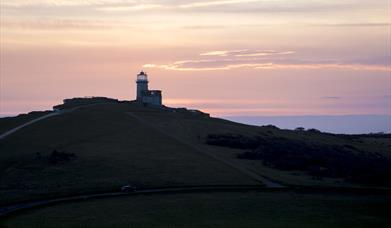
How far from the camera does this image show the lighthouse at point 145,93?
125 metres

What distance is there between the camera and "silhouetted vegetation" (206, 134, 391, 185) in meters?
68.2

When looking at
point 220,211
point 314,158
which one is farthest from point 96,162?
point 314,158

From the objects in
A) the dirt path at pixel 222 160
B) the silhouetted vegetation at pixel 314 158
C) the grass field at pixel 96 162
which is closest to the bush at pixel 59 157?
the grass field at pixel 96 162

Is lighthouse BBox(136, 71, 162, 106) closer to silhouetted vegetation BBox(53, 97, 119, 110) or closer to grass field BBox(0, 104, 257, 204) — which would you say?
silhouetted vegetation BBox(53, 97, 119, 110)

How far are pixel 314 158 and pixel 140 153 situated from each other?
1815 centimetres

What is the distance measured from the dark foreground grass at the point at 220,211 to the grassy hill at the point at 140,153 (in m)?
5.14

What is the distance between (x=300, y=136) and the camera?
103 meters

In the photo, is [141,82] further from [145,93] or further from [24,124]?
[24,124]

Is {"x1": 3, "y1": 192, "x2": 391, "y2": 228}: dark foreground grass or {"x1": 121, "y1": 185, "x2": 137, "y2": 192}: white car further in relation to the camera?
{"x1": 121, "y1": 185, "x2": 137, "y2": 192}: white car

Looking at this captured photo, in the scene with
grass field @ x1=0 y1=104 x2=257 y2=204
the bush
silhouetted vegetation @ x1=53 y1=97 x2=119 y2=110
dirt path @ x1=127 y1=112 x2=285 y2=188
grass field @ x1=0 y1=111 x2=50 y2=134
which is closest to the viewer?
grass field @ x1=0 y1=104 x2=257 y2=204

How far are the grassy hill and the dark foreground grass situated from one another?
16.9 ft

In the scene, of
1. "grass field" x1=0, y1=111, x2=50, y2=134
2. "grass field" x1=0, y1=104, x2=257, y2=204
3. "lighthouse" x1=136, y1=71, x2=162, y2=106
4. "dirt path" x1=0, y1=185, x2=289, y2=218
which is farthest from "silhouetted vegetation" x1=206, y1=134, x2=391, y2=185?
"lighthouse" x1=136, y1=71, x2=162, y2=106

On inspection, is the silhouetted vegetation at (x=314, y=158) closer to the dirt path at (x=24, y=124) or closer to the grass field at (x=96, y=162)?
the grass field at (x=96, y=162)

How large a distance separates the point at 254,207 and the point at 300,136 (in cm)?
5464
